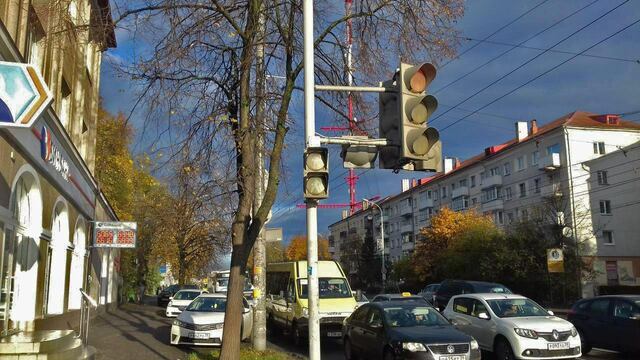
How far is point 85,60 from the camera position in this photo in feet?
68.9

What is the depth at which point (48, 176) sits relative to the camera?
46.9ft

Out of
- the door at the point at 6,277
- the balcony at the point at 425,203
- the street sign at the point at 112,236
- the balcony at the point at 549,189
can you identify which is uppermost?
the balcony at the point at 425,203

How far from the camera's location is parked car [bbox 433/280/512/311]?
24125mm

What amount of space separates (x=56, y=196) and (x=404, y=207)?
78909mm

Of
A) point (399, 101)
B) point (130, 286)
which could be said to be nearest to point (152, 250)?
point (130, 286)

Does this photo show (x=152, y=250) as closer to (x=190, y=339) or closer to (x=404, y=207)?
(x=190, y=339)

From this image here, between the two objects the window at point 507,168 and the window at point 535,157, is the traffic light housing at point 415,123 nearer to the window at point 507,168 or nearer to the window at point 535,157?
the window at point 535,157

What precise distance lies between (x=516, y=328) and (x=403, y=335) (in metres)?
2.67

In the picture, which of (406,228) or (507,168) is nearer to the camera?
(507,168)

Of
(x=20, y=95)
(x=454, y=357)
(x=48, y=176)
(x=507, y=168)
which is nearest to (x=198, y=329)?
(x=48, y=176)

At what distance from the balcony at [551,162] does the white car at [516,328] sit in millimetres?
43219

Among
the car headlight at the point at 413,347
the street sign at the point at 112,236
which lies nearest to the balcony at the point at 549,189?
the street sign at the point at 112,236

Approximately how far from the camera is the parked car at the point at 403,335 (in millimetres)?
11055

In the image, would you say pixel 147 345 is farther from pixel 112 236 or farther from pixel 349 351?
pixel 349 351
